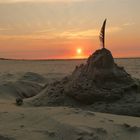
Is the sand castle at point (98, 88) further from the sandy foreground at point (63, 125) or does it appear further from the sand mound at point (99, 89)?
the sandy foreground at point (63, 125)

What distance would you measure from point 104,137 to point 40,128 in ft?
2.29

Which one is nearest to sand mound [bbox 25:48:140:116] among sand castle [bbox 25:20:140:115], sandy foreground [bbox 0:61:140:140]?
sand castle [bbox 25:20:140:115]

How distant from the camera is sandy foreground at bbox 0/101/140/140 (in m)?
3.53

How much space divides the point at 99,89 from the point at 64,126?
169cm

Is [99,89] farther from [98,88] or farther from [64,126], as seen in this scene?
[64,126]

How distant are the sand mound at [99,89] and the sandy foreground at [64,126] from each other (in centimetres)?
74

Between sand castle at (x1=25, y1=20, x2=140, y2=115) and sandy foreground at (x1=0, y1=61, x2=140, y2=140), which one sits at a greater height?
sand castle at (x1=25, y1=20, x2=140, y2=115)

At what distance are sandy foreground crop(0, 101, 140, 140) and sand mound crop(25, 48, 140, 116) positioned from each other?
74 cm

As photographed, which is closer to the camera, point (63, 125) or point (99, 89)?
point (63, 125)

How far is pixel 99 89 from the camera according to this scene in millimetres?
5301

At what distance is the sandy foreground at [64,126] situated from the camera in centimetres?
353

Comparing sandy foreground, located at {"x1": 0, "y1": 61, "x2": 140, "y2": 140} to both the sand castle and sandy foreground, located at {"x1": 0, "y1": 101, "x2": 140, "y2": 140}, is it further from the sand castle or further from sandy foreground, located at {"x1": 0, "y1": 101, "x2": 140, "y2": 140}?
the sand castle

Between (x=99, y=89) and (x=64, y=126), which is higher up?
(x=99, y=89)

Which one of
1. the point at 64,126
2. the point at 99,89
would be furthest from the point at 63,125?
the point at 99,89
